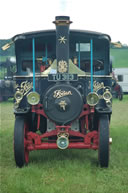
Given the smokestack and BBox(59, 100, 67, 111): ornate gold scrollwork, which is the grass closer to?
the smokestack

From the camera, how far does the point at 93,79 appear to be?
5.57m

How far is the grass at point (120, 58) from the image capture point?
113ft

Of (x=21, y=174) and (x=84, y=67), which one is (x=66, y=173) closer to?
(x=21, y=174)

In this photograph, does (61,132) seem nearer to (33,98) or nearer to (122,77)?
(33,98)

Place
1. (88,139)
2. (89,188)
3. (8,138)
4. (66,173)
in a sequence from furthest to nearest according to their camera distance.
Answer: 1. (8,138)
2. (88,139)
3. (66,173)
4. (89,188)

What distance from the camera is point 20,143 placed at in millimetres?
4953

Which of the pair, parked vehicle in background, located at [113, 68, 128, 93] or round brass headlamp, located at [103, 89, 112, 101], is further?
parked vehicle in background, located at [113, 68, 128, 93]

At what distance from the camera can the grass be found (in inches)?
1352

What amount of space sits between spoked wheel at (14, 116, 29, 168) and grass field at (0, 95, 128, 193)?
15 centimetres

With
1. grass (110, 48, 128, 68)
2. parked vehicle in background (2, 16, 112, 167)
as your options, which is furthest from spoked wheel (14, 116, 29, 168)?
grass (110, 48, 128, 68)

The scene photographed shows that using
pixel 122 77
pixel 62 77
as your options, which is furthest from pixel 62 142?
pixel 122 77

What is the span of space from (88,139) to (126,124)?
4648mm

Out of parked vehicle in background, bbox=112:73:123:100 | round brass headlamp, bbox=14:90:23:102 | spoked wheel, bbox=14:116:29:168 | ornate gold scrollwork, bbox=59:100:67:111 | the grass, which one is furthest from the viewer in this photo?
the grass

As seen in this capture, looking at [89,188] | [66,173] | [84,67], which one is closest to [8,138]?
[84,67]
